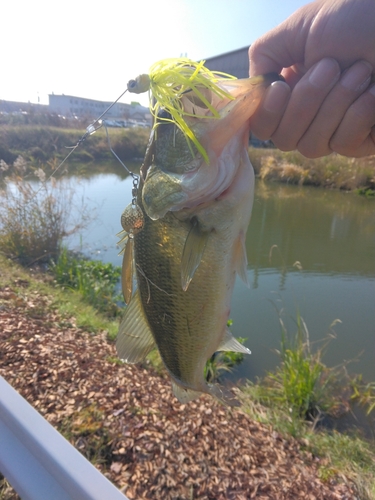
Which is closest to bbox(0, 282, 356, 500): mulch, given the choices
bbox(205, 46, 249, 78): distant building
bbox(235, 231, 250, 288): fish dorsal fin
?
bbox(235, 231, 250, 288): fish dorsal fin

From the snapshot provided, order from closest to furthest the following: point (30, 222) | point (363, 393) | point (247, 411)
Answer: point (247, 411), point (363, 393), point (30, 222)

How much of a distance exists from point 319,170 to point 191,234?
58.5 feet

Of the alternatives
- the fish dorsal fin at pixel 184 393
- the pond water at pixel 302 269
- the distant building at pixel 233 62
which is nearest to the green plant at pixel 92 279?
the pond water at pixel 302 269

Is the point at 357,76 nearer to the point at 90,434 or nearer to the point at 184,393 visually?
the point at 184,393

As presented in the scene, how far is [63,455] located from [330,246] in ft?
33.0

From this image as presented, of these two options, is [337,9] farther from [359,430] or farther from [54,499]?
[359,430]

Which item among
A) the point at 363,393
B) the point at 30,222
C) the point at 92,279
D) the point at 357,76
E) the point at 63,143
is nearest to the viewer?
the point at 357,76

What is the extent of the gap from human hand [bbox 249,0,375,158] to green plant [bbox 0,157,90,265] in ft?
20.6

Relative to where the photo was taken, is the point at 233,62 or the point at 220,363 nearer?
the point at 220,363

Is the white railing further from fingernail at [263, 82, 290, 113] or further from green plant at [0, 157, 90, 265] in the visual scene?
green plant at [0, 157, 90, 265]

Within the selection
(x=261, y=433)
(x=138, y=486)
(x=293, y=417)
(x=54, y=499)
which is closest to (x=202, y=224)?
(x=54, y=499)

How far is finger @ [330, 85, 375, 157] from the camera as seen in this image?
55.7 inches

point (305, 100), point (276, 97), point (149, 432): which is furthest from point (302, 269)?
point (276, 97)

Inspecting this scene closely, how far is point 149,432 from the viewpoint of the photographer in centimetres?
308
